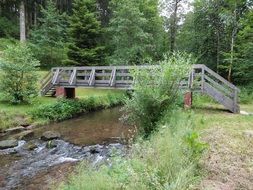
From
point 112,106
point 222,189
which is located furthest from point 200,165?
point 112,106

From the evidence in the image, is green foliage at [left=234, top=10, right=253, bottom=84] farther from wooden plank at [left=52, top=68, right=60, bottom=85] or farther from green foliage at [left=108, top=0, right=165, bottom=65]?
wooden plank at [left=52, top=68, right=60, bottom=85]

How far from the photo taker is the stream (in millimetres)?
8810

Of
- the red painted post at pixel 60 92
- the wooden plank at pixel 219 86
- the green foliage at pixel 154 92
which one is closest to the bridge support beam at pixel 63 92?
the red painted post at pixel 60 92

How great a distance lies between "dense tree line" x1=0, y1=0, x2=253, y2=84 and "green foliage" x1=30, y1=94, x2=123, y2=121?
14.4ft

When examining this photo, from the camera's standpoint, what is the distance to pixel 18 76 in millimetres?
17344

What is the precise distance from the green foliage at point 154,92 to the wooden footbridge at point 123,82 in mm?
720

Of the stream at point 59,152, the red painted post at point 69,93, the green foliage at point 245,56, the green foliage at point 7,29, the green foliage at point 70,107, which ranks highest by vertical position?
the green foliage at point 7,29

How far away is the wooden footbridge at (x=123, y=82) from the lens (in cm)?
1405

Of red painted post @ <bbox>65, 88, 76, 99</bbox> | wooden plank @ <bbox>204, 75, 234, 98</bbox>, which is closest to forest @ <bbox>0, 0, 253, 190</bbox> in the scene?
wooden plank @ <bbox>204, 75, 234, 98</bbox>

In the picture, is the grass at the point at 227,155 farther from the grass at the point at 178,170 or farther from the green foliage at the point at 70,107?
the green foliage at the point at 70,107

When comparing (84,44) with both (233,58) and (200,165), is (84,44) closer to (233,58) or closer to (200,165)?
(233,58)

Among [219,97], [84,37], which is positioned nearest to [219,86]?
[219,97]

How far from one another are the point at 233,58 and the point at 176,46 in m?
11.7

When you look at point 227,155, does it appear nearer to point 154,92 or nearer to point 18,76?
point 154,92
